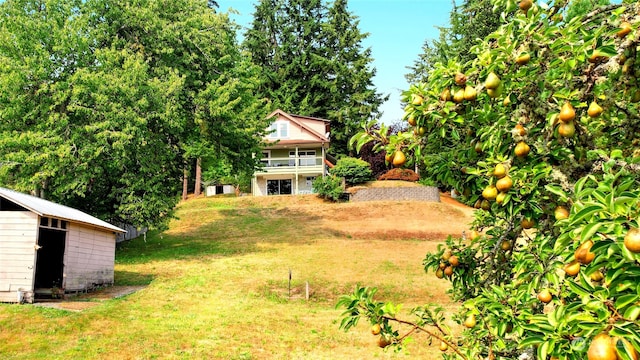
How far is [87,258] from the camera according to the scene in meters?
17.4

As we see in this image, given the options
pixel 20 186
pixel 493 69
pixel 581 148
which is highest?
pixel 20 186

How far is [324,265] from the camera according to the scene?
2159cm

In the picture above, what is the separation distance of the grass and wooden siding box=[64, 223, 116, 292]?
137cm

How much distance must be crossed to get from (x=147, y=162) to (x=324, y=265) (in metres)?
10.1

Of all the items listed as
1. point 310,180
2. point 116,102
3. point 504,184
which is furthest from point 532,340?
point 310,180

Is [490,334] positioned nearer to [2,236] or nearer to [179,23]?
[2,236]

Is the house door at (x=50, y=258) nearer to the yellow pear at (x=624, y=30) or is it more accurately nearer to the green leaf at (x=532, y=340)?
the green leaf at (x=532, y=340)

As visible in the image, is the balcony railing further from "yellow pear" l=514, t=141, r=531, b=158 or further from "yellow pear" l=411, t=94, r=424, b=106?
"yellow pear" l=514, t=141, r=531, b=158

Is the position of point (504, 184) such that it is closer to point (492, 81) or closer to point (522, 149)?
point (522, 149)

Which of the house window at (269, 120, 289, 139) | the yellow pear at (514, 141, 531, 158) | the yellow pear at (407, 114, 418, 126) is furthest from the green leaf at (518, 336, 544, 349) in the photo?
the house window at (269, 120, 289, 139)

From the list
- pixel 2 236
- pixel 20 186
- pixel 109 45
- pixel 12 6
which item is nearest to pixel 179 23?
pixel 109 45

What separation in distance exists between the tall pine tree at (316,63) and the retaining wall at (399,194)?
18412 millimetres

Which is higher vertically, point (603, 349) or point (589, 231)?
point (589, 231)

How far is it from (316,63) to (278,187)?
19.8 m
